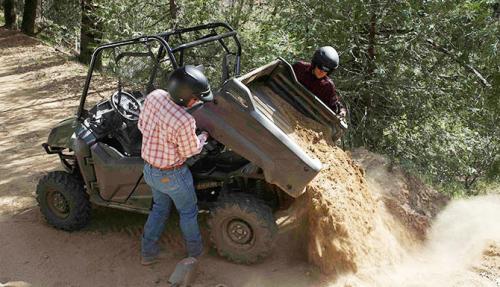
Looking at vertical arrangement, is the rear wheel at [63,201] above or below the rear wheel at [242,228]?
below

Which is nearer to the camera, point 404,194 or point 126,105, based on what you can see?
point 126,105

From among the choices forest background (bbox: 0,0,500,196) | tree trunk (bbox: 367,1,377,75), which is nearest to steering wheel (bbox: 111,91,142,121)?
forest background (bbox: 0,0,500,196)

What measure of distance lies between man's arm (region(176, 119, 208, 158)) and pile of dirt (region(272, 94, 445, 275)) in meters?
1.08

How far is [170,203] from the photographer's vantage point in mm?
4871

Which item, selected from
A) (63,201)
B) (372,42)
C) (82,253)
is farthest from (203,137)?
(372,42)

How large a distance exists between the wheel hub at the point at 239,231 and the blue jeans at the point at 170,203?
1.05ft

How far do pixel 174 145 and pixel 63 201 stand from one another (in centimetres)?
195

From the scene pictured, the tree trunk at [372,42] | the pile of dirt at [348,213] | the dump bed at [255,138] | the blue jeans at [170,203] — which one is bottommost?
the blue jeans at [170,203]

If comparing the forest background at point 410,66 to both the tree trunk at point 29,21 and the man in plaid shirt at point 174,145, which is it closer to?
the man in plaid shirt at point 174,145

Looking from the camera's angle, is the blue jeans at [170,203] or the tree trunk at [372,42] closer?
the blue jeans at [170,203]

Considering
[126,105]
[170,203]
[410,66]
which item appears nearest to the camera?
[170,203]

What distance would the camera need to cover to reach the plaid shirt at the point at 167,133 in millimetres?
4336

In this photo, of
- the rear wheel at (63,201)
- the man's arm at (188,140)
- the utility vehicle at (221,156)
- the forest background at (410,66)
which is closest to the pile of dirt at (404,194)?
the utility vehicle at (221,156)

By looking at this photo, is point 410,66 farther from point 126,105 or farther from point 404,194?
point 126,105
